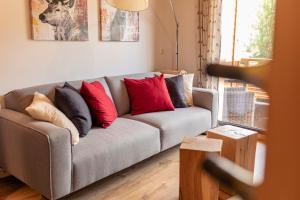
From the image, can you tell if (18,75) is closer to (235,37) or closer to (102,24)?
(102,24)

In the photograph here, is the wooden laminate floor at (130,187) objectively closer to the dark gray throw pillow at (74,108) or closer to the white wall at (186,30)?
the dark gray throw pillow at (74,108)

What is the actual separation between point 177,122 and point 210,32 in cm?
160

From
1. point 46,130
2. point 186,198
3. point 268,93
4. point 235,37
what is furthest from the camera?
point 235,37

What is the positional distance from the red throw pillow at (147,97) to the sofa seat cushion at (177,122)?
101 mm

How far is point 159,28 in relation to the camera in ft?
14.1

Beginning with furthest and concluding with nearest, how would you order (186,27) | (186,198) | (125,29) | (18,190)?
1. (186,27)
2. (125,29)
3. (18,190)
4. (186,198)

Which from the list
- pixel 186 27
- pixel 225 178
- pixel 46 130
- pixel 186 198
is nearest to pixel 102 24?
pixel 186 27

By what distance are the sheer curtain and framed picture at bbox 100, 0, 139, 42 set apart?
0.93m

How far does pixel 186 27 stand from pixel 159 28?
0.40m

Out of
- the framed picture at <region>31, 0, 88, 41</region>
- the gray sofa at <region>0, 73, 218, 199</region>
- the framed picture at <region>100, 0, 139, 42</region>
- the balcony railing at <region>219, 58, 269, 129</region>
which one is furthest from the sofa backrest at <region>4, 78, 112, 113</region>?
the balcony railing at <region>219, 58, 269, 129</region>

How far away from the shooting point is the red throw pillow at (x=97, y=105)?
8.80 feet

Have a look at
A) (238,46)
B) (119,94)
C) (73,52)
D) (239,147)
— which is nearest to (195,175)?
(239,147)

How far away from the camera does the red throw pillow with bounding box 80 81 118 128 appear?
2.68 meters

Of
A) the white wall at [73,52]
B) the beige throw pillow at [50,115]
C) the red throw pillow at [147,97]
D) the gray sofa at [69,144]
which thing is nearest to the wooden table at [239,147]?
the gray sofa at [69,144]
